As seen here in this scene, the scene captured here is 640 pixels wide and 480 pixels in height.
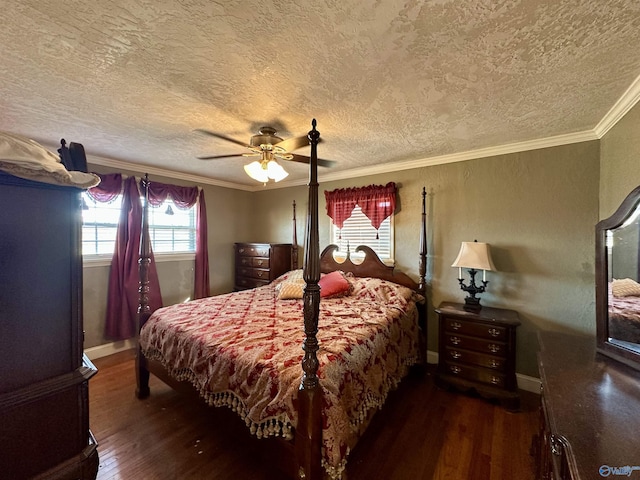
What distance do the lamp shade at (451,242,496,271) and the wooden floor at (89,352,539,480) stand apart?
125 centimetres

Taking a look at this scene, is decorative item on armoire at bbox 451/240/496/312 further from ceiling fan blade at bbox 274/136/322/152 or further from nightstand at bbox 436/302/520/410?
ceiling fan blade at bbox 274/136/322/152

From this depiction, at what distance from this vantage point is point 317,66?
1480 millimetres

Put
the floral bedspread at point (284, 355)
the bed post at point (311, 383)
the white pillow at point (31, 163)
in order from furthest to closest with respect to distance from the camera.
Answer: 1. the floral bedspread at point (284, 355)
2. the bed post at point (311, 383)
3. the white pillow at point (31, 163)

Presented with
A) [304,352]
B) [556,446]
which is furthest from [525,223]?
[304,352]

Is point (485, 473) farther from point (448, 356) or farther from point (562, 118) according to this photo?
point (562, 118)

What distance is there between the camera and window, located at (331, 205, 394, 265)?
352cm

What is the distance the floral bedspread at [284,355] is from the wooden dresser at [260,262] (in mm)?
1291

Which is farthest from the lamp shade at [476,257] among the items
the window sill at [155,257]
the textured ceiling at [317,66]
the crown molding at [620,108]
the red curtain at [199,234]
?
the window sill at [155,257]

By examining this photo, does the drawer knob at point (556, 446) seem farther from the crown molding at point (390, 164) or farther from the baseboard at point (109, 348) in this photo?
the baseboard at point (109, 348)

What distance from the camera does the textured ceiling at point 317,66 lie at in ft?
3.73

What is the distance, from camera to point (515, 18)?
1148 mm

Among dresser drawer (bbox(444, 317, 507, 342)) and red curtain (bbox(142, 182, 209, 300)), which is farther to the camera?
red curtain (bbox(142, 182, 209, 300))

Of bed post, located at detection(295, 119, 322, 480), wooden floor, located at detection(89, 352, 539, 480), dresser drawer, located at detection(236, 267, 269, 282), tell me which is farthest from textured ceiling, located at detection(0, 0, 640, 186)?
dresser drawer, located at detection(236, 267, 269, 282)

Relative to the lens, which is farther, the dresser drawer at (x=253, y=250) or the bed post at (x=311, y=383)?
the dresser drawer at (x=253, y=250)
